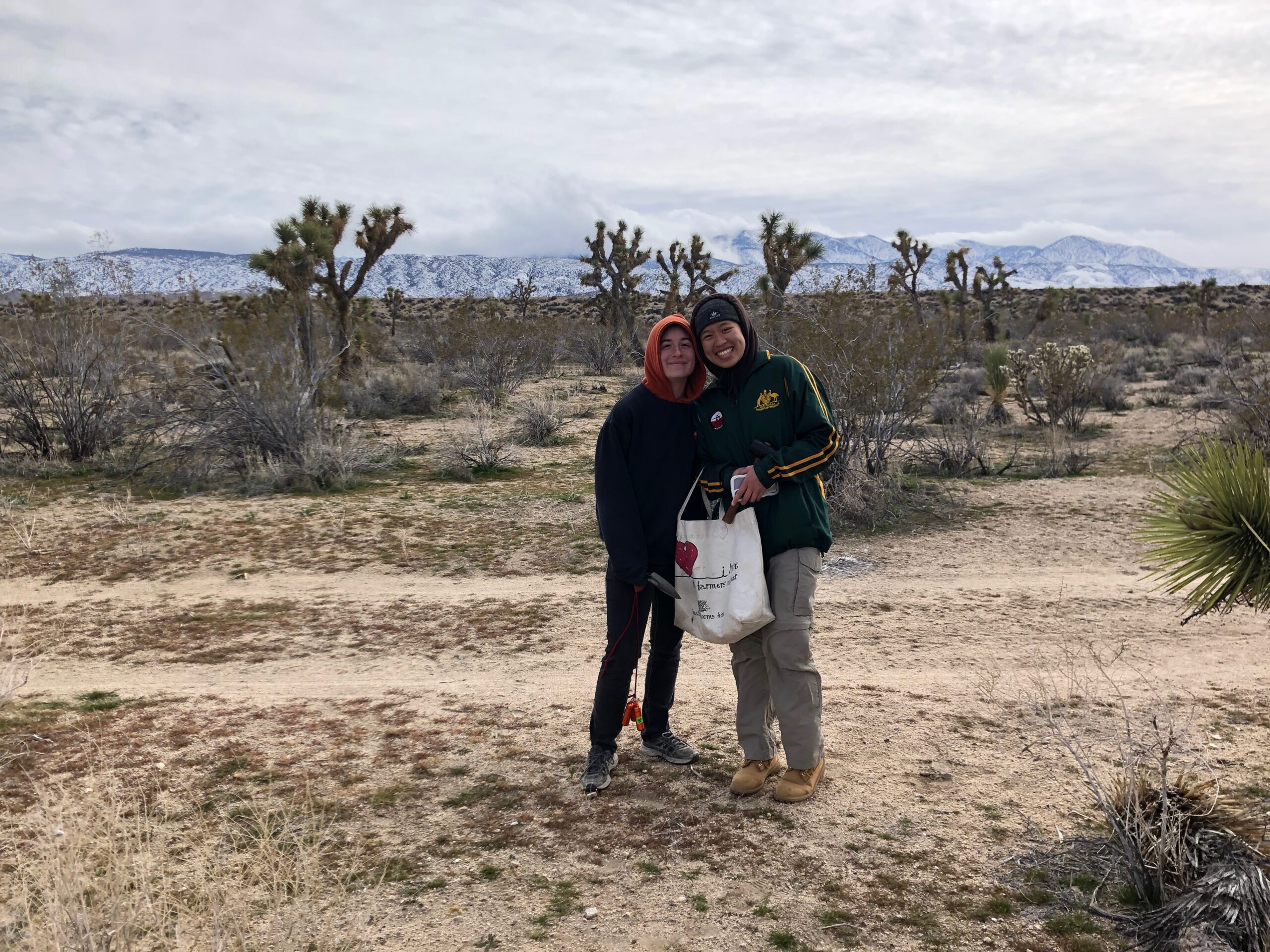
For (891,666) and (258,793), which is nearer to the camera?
(258,793)

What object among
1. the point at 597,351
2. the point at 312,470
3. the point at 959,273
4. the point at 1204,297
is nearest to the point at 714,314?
the point at 312,470

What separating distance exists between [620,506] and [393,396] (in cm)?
1539

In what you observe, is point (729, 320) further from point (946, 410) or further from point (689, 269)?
point (689, 269)

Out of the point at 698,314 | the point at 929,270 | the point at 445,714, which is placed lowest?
the point at 445,714

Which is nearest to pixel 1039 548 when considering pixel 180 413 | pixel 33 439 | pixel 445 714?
pixel 445 714

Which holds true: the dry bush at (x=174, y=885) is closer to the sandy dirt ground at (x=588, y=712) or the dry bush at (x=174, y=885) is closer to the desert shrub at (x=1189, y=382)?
the sandy dirt ground at (x=588, y=712)

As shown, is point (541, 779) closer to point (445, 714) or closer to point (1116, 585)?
point (445, 714)

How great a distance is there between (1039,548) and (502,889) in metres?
6.33

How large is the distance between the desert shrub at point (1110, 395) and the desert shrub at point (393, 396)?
43.5 ft

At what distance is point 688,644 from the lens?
5.73 metres

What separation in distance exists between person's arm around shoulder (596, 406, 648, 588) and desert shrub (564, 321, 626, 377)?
21.1 meters

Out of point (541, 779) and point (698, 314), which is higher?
point (698, 314)

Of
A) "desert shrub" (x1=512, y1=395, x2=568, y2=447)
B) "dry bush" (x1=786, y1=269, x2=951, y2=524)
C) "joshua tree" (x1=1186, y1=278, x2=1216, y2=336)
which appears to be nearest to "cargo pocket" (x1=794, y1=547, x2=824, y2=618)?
"dry bush" (x1=786, y1=269, x2=951, y2=524)

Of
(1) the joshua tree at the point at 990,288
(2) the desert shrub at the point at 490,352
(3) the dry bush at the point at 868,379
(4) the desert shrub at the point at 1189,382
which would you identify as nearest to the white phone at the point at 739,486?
(3) the dry bush at the point at 868,379
